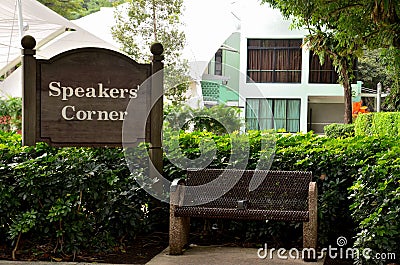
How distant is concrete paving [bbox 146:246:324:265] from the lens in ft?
20.8

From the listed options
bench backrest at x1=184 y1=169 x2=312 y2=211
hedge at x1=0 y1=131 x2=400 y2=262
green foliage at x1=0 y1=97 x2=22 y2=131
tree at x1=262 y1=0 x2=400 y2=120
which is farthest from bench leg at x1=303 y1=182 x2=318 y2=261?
green foliage at x1=0 y1=97 x2=22 y2=131

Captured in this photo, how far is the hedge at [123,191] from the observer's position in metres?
6.53

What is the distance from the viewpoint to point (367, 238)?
539 cm

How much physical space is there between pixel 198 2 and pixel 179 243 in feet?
96.0

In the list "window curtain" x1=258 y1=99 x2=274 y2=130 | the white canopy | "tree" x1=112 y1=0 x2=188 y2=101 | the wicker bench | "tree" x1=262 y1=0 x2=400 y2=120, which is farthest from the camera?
"tree" x1=112 y1=0 x2=188 y2=101

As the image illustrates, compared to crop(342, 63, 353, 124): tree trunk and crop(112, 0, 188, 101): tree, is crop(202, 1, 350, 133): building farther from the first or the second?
crop(342, 63, 353, 124): tree trunk

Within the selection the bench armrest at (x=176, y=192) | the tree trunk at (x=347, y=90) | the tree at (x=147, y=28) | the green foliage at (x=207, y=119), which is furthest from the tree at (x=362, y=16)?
the tree at (x=147, y=28)

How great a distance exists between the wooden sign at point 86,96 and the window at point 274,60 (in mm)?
29985

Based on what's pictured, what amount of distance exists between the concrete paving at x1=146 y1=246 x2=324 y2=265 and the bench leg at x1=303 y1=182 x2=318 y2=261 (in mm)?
87

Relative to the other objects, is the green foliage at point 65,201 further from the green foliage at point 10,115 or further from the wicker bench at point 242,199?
the green foliage at point 10,115

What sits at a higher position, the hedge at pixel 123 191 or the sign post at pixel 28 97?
the sign post at pixel 28 97

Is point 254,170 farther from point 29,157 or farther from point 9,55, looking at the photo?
point 9,55

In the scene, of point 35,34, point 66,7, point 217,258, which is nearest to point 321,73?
point 35,34

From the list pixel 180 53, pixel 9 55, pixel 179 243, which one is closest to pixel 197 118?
pixel 179 243
